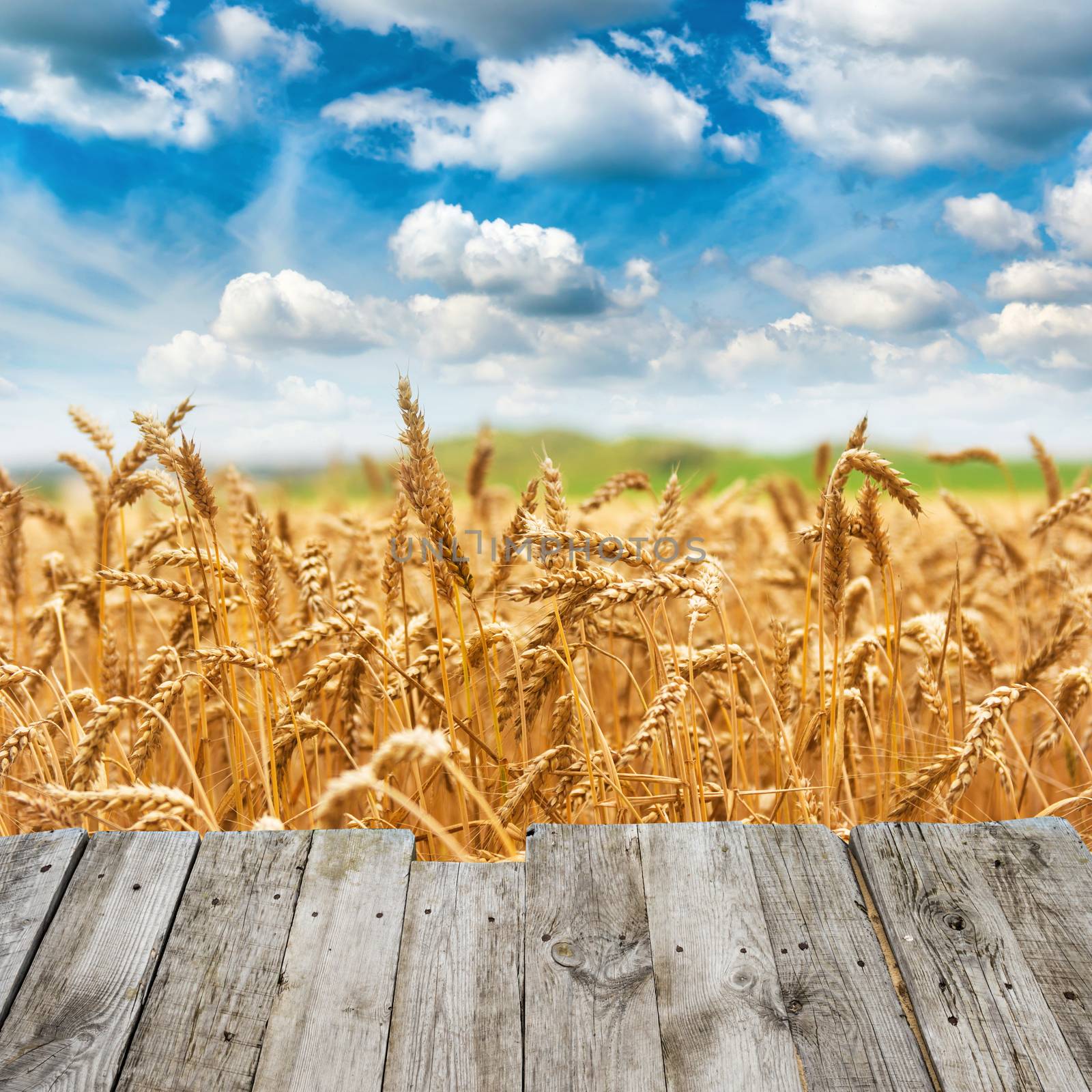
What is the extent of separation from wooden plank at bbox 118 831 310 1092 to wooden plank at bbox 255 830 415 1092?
0.08ft

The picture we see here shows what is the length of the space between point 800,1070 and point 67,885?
121cm

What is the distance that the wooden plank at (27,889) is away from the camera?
1.27 meters

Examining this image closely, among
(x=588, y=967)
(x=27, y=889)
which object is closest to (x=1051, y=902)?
(x=588, y=967)

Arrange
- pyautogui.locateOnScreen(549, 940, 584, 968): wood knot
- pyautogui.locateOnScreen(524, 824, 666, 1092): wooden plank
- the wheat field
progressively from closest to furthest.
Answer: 1. pyautogui.locateOnScreen(524, 824, 666, 1092): wooden plank
2. pyautogui.locateOnScreen(549, 940, 584, 968): wood knot
3. the wheat field

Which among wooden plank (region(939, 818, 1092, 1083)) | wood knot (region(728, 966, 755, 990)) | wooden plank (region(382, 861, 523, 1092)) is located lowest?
wooden plank (region(382, 861, 523, 1092))

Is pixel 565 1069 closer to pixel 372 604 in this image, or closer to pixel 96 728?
pixel 96 728

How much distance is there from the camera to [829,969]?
1.22m

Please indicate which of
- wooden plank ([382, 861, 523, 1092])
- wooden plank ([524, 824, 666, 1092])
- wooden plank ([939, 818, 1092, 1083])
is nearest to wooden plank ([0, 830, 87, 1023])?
wooden plank ([382, 861, 523, 1092])

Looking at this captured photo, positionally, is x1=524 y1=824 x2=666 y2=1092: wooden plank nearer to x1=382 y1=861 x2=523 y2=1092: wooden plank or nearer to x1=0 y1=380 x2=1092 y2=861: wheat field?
x1=382 y1=861 x2=523 y2=1092: wooden plank

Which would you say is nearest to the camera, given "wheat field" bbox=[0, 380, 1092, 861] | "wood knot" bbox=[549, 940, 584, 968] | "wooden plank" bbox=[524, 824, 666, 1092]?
"wooden plank" bbox=[524, 824, 666, 1092]

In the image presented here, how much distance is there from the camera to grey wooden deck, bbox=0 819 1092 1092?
3.63 feet

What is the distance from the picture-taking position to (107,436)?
9.00ft

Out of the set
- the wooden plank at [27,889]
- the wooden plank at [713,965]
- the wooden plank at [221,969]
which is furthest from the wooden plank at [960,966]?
the wooden plank at [27,889]

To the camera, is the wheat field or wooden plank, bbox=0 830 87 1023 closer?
wooden plank, bbox=0 830 87 1023
